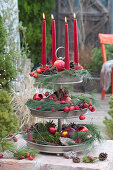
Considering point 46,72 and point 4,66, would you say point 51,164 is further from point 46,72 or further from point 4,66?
point 4,66

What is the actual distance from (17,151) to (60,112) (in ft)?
1.33

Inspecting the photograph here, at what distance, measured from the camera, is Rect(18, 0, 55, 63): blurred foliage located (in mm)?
8242

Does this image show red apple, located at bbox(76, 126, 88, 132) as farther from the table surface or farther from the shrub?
the shrub

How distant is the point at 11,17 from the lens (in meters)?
5.85

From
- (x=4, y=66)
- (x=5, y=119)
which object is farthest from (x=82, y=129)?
(x=4, y=66)

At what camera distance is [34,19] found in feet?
27.5

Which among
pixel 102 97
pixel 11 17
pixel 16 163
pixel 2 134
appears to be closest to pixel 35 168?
pixel 16 163

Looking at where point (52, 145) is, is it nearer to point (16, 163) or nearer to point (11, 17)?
point (16, 163)

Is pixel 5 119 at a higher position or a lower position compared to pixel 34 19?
lower

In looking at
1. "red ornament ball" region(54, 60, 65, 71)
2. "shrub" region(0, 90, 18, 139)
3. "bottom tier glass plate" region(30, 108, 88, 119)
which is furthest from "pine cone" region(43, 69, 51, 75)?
"shrub" region(0, 90, 18, 139)

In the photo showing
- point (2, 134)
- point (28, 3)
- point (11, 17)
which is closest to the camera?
point (2, 134)

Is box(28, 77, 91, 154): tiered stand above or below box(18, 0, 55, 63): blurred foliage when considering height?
below


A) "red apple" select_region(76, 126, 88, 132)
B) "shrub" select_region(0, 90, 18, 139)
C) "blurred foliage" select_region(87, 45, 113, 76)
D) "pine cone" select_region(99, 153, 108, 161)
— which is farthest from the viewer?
"blurred foliage" select_region(87, 45, 113, 76)

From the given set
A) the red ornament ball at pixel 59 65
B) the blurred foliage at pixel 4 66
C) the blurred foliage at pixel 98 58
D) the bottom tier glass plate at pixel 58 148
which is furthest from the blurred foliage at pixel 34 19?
the bottom tier glass plate at pixel 58 148
